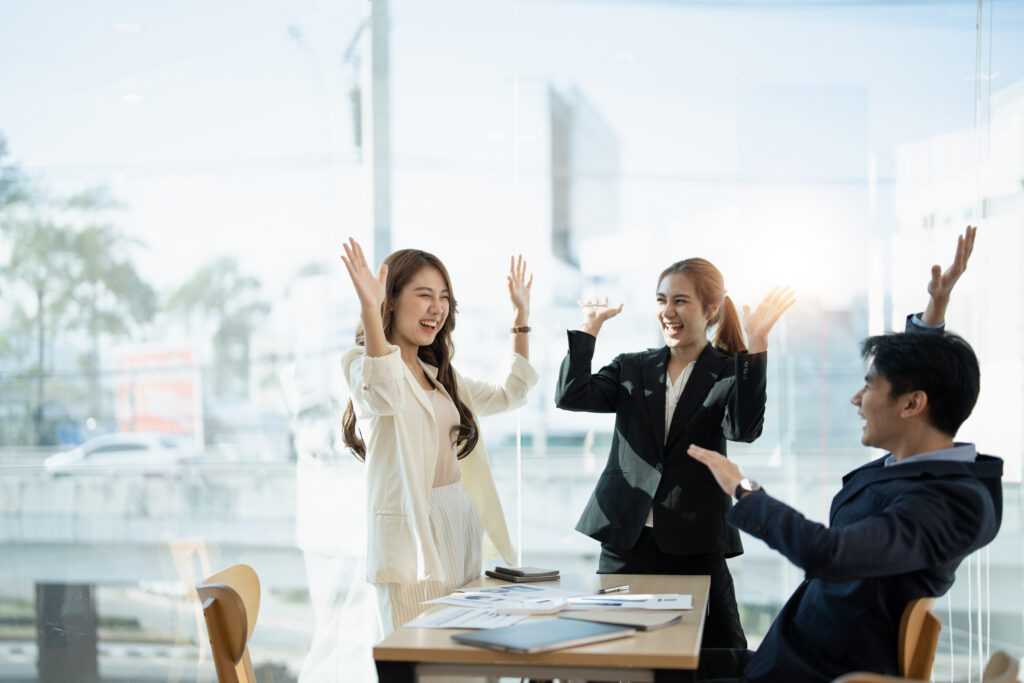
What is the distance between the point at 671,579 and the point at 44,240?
9.31 feet

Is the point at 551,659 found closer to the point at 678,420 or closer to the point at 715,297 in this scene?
the point at 678,420

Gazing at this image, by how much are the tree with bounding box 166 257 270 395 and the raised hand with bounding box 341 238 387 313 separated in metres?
1.50

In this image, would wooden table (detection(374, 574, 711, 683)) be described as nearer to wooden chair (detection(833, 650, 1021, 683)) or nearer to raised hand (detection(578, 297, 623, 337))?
wooden chair (detection(833, 650, 1021, 683))

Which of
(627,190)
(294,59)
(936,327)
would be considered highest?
(294,59)

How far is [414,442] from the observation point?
256 cm

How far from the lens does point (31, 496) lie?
378cm

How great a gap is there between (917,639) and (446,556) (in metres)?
1.23

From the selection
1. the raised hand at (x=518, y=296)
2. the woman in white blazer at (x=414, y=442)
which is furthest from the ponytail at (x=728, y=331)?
the woman in white blazer at (x=414, y=442)

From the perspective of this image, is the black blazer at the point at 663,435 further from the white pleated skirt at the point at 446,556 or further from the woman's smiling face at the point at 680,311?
the white pleated skirt at the point at 446,556

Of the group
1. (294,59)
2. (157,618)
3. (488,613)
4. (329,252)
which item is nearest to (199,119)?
(294,59)

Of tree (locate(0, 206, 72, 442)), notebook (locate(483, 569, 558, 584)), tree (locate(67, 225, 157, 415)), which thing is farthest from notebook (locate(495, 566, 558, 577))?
tree (locate(0, 206, 72, 442))

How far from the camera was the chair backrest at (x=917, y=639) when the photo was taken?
1817mm

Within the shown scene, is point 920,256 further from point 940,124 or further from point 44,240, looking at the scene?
point 44,240

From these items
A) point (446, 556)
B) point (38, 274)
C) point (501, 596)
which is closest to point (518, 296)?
point (446, 556)
